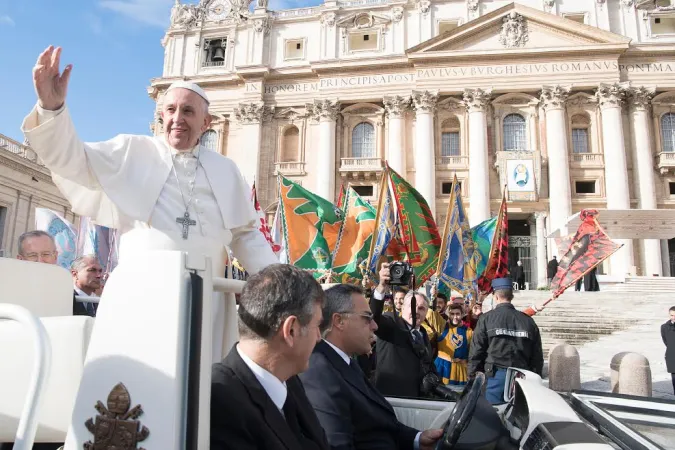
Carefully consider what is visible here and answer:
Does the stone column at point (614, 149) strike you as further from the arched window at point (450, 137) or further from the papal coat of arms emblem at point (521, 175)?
the arched window at point (450, 137)

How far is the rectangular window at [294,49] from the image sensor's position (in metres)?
29.3

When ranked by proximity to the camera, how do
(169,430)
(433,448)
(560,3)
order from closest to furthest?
(169,430) → (433,448) → (560,3)

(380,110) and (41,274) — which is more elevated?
(380,110)

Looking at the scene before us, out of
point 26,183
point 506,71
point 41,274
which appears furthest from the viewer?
point 506,71

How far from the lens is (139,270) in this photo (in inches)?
51.3

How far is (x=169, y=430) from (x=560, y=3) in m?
32.1

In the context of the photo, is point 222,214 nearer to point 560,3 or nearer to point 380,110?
point 380,110

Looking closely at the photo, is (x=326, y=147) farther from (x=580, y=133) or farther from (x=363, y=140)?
(x=580, y=133)

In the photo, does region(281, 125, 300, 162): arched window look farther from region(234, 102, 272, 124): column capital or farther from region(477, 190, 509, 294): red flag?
region(477, 190, 509, 294): red flag

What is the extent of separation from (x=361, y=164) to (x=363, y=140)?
1.84m


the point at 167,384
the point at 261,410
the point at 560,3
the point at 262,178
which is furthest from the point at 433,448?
the point at 560,3

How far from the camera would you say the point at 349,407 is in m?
2.63

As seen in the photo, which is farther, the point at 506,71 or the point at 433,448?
the point at 506,71

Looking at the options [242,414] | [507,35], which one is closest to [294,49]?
[507,35]
